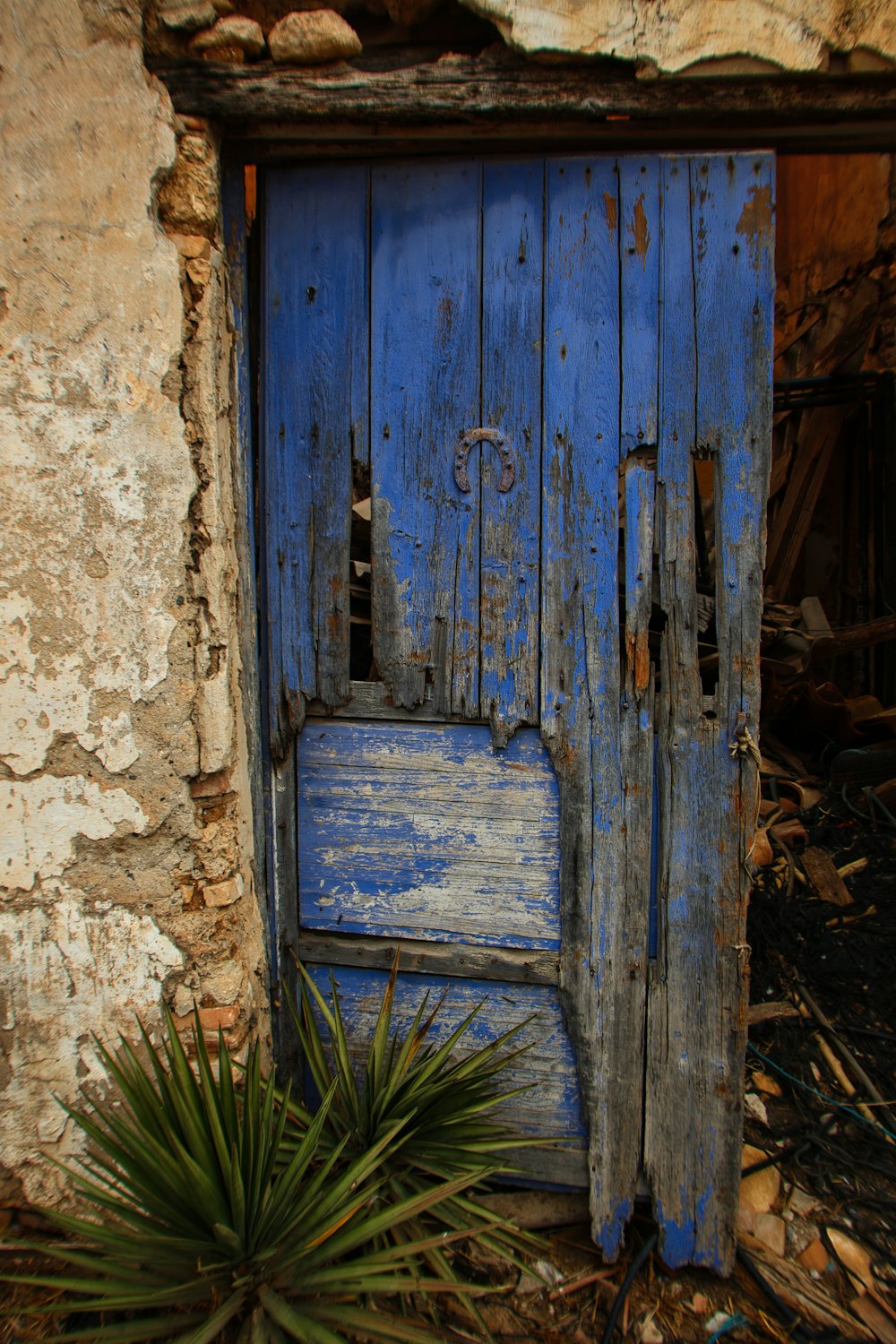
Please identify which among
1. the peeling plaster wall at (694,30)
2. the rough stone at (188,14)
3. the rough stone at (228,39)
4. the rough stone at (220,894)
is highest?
the rough stone at (188,14)

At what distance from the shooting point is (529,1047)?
5.60 feet

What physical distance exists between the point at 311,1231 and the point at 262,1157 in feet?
0.49

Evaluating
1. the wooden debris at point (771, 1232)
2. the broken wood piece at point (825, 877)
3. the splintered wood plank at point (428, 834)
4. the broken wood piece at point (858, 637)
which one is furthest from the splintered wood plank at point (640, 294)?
the broken wood piece at point (858, 637)

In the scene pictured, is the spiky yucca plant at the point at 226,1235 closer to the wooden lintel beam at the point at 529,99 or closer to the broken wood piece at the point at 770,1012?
the broken wood piece at the point at 770,1012

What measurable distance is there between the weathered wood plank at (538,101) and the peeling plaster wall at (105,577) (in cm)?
14

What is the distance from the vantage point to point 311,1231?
127 cm

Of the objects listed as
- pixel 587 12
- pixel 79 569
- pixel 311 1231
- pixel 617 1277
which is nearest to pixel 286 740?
pixel 79 569

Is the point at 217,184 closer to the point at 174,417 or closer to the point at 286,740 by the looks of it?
the point at 174,417

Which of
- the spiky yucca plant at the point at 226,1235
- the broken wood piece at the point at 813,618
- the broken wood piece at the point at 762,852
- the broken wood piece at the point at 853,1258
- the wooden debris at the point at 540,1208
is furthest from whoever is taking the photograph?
the broken wood piece at the point at 813,618

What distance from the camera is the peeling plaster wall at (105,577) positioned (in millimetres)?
1467

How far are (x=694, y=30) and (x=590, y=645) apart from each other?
47.8 inches

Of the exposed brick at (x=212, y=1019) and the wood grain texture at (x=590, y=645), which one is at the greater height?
the wood grain texture at (x=590, y=645)

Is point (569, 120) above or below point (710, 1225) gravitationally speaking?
above

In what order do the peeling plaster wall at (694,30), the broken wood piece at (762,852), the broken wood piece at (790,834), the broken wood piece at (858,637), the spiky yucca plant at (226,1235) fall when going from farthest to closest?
1. the broken wood piece at (858,637)
2. the broken wood piece at (790,834)
3. the broken wood piece at (762,852)
4. the peeling plaster wall at (694,30)
5. the spiky yucca plant at (226,1235)
